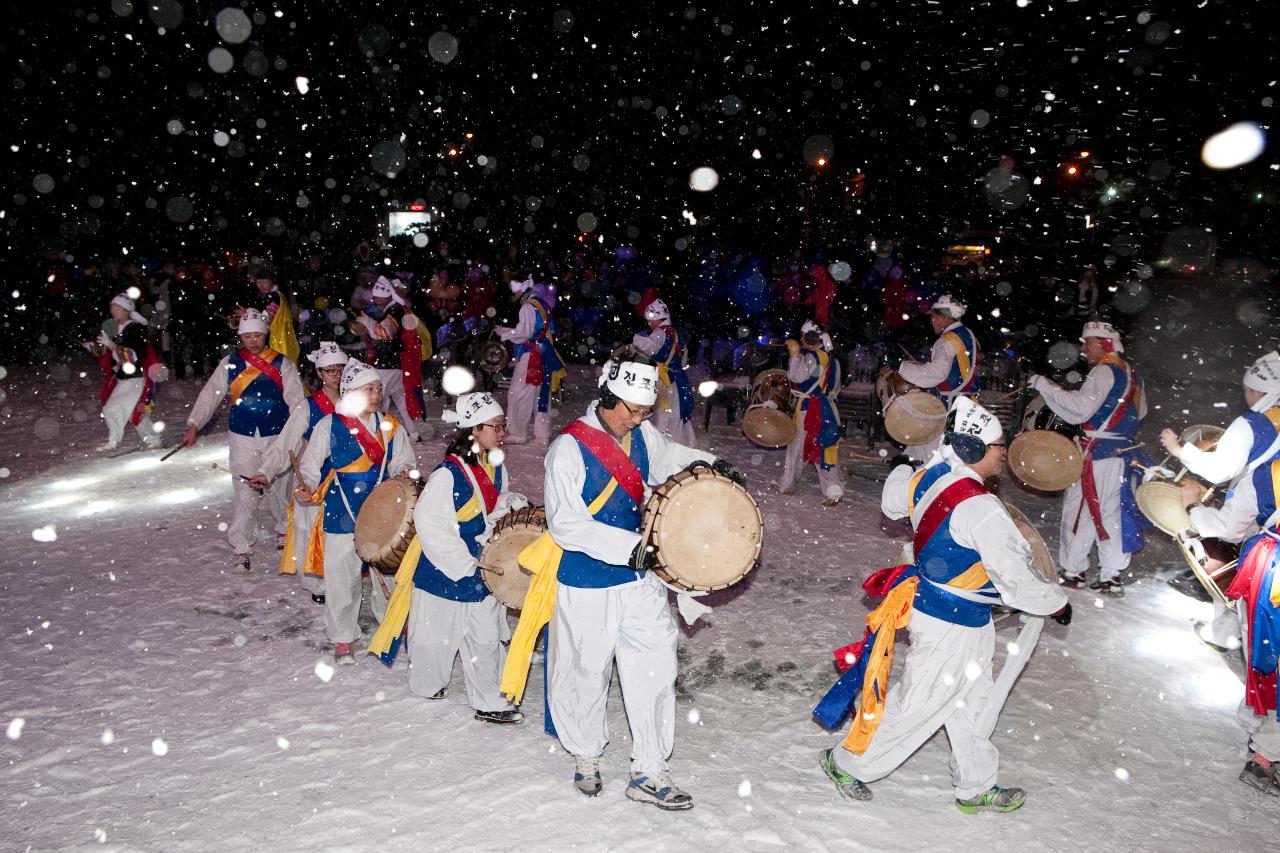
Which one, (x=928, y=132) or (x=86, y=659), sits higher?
Result: (x=928, y=132)

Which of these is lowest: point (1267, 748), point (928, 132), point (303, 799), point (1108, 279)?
point (303, 799)

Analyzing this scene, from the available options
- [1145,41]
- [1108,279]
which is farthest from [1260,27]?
[1108,279]

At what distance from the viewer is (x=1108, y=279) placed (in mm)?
13695

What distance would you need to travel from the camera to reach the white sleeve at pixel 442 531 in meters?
4.07

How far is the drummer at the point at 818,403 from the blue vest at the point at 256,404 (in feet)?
15.8

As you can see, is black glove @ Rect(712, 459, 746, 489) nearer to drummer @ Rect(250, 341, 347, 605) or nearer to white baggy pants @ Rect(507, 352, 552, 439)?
drummer @ Rect(250, 341, 347, 605)

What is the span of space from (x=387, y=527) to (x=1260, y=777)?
14.3 feet

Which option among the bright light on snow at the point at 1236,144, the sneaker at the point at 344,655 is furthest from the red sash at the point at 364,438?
the bright light on snow at the point at 1236,144

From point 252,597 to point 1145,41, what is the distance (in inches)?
471

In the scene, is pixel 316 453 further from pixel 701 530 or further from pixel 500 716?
pixel 701 530

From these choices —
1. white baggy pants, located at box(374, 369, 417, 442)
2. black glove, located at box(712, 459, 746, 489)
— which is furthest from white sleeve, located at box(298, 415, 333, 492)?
white baggy pants, located at box(374, 369, 417, 442)

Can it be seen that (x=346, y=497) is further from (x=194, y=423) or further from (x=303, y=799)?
(x=194, y=423)

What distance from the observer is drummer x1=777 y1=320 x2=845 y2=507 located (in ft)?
27.8

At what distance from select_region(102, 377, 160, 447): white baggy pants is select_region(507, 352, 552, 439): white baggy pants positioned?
458cm
